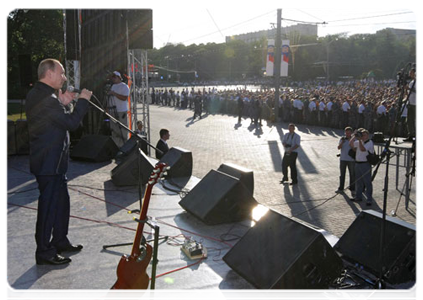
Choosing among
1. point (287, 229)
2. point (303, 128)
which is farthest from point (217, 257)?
point (303, 128)

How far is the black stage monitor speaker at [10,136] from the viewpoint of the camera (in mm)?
12711

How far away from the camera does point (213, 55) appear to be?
102 m

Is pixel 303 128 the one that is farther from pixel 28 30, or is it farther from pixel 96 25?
pixel 28 30

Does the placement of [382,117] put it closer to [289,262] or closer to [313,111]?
[313,111]

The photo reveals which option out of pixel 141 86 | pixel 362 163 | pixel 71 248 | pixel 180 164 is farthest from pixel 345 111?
pixel 71 248

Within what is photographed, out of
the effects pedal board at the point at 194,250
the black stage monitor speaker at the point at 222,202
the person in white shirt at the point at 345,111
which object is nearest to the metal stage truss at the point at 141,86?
the black stage monitor speaker at the point at 222,202

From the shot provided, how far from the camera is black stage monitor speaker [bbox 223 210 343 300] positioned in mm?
4172

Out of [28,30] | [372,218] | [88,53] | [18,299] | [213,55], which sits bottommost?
[18,299]

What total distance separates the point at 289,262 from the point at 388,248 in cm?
135

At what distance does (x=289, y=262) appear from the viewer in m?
4.19

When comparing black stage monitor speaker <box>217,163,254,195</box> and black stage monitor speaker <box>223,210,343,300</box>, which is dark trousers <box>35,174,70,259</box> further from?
black stage monitor speaker <box>217,163,254,195</box>

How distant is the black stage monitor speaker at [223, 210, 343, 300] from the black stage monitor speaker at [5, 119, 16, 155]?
10.3 meters

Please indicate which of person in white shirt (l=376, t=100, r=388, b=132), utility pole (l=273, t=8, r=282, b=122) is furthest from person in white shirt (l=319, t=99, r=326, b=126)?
person in white shirt (l=376, t=100, r=388, b=132)

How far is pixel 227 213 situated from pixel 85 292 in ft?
9.40
